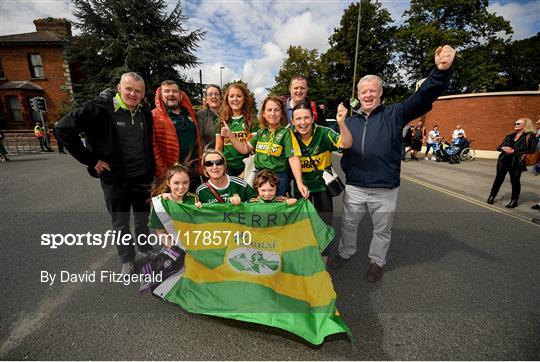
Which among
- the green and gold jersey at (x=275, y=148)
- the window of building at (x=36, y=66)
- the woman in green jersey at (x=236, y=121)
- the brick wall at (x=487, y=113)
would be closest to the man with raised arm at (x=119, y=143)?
the woman in green jersey at (x=236, y=121)

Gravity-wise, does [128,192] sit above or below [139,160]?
below

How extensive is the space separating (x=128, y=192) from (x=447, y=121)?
18974mm

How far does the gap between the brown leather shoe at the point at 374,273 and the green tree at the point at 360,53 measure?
1192 inches

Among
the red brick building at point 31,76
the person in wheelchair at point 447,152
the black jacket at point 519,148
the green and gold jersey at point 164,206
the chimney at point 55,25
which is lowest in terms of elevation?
the person in wheelchair at point 447,152

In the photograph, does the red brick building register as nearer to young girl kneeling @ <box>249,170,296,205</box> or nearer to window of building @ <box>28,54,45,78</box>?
window of building @ <box>28,54,45,78</box>

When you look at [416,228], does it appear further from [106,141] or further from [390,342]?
[106,141]

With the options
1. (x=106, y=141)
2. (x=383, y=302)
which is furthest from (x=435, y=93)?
(x=106, y=141)

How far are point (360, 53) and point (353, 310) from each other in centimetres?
3345

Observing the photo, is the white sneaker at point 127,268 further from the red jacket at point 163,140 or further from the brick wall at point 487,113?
the brick wall at point 487,113

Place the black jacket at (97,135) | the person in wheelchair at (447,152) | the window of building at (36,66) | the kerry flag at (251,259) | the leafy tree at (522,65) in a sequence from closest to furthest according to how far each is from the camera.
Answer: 1. the kerry flag at (251,259)
2. the black jacket at (97,135)
3. the person in wheelchair at (447,152)
4. the window of building at (36,66)
5. the leafy tree at (522,65)

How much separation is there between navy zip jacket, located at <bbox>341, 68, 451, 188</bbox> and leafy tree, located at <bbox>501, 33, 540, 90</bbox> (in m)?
55.5

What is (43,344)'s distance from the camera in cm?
201

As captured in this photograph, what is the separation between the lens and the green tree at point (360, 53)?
98.8 feet

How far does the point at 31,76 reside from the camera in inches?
906
